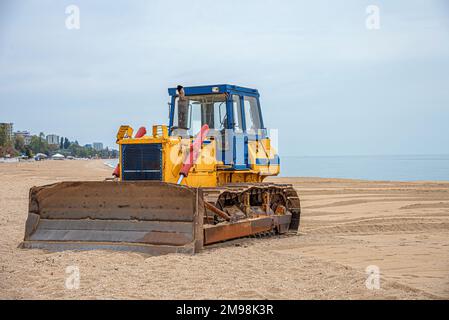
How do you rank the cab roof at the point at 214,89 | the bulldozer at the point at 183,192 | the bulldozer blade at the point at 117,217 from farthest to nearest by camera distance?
the cab roof at the point at 214,89 → the bulldozer at the point at 183,192 → the bulldozer blade at the point at 117,217

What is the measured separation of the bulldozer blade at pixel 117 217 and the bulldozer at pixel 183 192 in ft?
0.05

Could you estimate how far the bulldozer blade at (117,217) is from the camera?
33.4ft

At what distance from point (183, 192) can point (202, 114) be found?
10.2ft

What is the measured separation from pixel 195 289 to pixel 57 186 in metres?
4.56

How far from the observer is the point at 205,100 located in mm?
13078

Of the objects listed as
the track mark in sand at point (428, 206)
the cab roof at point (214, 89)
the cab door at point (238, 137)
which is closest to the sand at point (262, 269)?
the cab door at point (238, 137)

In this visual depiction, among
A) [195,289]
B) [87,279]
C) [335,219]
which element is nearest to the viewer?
[195,289]

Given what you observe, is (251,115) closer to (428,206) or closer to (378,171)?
(428,206)

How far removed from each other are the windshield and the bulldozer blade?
96.0 inches

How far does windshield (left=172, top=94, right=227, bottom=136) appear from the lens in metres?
12.9

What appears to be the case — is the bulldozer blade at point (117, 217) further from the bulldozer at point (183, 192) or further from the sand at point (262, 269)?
the sand at point (262, 269)
